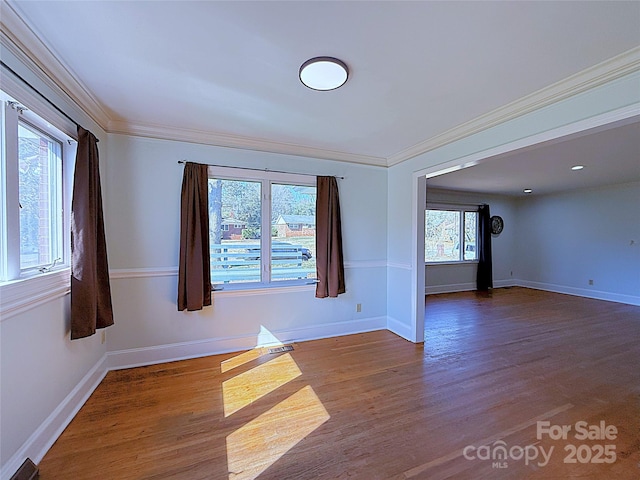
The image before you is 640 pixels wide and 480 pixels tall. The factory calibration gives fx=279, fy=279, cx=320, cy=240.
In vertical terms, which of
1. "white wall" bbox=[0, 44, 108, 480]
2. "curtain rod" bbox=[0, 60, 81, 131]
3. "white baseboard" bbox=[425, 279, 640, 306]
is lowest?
"white baseboard" bbox=[425, 279, 640, 306]

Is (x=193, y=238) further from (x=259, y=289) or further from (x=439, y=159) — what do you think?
(x=439, y=159)

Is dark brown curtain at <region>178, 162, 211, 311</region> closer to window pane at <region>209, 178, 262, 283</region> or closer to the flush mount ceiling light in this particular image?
window pane at <region>209, 178, 262, 283</region>

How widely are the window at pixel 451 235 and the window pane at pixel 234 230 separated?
4.63 metres

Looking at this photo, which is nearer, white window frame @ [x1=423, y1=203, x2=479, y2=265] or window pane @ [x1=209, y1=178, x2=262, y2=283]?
window pane @ [x1=209, y1=178, x2=262, y2=283]

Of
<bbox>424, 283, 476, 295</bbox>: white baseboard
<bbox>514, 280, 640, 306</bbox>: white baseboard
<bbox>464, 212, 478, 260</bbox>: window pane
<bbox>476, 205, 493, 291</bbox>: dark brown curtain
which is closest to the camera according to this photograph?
<bbox>514, 280, 640, 306</bbox>: white baseboard

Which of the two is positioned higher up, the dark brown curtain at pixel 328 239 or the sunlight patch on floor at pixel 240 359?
the dark brown curtain at pixel 328 239

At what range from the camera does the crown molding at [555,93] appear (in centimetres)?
169

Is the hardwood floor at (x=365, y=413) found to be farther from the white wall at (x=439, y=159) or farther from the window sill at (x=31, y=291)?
the window sill at (x=31, y=291)

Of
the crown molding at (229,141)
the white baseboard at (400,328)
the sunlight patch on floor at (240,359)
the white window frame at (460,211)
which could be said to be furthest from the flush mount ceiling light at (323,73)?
the white window frame at (460,211)

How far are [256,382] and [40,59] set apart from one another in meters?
2.73

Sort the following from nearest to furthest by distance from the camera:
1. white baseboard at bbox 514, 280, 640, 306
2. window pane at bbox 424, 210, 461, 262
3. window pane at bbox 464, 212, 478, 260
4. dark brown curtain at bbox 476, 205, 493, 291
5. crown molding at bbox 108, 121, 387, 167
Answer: crown molding at bbox 108, 121, 387, 167 → white baseboard at bbox 514, 280, 640, 306 → window pane at bbox 424, 210, 461, 262 → dark brown curtain at bbox 476, 205, 493, 291 → window pane at bbox 464, 212, 478, 260

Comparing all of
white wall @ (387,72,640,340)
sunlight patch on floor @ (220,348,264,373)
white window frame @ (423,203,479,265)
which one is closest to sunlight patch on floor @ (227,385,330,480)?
sunlight patch on floor @ (220,348,264,373)

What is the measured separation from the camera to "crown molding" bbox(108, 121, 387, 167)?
273 cm

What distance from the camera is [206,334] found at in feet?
10.1
